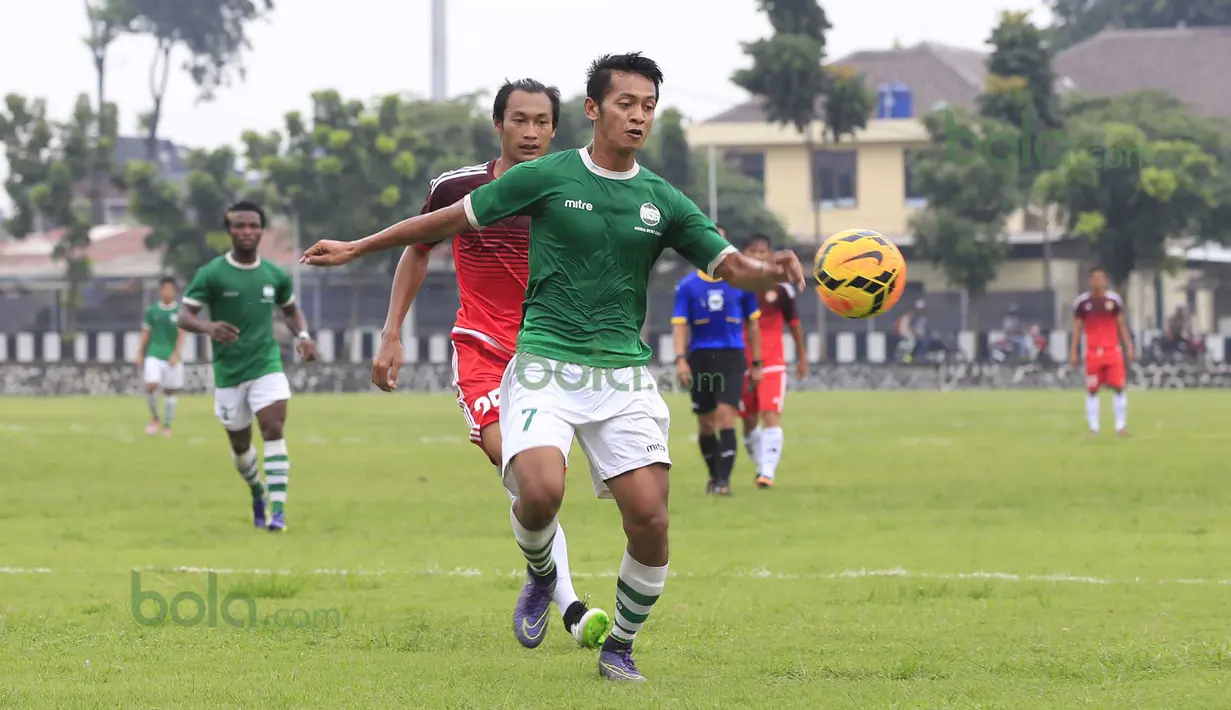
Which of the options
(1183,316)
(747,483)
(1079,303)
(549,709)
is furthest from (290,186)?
(549,709)

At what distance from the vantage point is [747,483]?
58.0 feet

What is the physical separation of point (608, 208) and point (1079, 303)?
18.5 metres

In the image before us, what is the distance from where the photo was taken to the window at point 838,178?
66562 millimetres

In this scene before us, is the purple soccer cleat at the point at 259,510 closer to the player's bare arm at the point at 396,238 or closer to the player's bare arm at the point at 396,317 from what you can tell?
the player's bare arm at the point at 396,317

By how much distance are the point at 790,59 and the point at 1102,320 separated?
2629 centimetres

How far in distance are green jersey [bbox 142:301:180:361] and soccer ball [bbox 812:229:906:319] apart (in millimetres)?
22006

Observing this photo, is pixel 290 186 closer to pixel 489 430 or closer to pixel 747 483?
pixel 747 483

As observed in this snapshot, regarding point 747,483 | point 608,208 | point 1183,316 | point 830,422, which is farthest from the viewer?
point 1183,316

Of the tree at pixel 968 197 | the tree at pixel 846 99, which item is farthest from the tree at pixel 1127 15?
the tree at pixel 846 99

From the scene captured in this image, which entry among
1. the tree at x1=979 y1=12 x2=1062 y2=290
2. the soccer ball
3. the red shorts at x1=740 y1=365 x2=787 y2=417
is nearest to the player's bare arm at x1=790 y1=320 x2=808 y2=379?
the red shorts at x1=740 y1=365 x2=787 y2=417

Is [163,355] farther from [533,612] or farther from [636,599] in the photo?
[636,599]

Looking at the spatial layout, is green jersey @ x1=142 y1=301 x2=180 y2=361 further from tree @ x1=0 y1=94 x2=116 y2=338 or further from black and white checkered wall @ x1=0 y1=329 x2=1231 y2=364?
tree @ x1=0 y1=94 x2=116 y2=338

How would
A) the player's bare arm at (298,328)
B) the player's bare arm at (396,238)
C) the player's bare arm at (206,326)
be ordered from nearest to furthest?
the player's bare arm at (396,238) < the player's bare arm at (206,326) < the player's bare arm at (298,328)

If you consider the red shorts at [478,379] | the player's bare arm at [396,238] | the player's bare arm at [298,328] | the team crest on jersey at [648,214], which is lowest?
the red shorts at [478,379]
